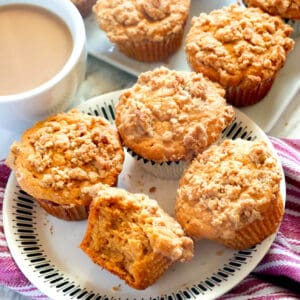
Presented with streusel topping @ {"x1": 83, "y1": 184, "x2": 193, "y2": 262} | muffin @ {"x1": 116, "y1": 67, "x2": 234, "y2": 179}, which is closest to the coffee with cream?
muffin @ {"x1": 116, "y1": 67, "x2": 234, "y2": 179}

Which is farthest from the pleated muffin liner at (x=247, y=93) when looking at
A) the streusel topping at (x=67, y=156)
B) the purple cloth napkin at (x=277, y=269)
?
the streusel topping at (x=67, y=156)

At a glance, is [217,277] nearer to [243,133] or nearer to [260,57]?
[243,133]

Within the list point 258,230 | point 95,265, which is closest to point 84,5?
point 95,265

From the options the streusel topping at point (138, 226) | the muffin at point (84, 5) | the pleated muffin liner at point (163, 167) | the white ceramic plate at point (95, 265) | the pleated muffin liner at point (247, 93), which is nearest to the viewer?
the streusel topping at point (138, 226)

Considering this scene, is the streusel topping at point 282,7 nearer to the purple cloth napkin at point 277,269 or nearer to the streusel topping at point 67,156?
the purple cloth napkin at point 277,269

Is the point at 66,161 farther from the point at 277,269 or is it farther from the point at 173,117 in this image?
the point at 277,269

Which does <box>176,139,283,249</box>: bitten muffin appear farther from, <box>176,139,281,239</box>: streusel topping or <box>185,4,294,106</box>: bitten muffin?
<box>185,4,294,106</box>: bitten muffin
